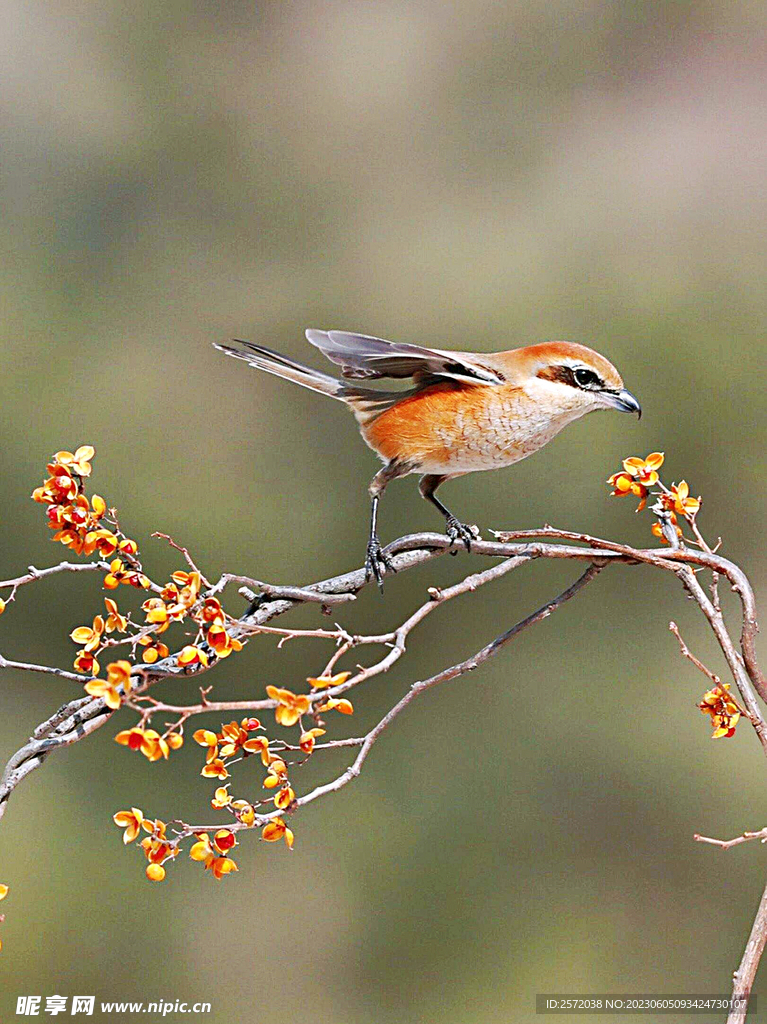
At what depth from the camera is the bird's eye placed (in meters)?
0.65

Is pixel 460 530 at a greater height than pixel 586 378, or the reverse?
pixel 586 378

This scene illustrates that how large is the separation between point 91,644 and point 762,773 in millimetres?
1856

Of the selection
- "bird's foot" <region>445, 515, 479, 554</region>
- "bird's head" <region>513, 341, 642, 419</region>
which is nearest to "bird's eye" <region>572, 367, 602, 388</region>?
"bird's head" <region>513, 341, 642, 419</region>

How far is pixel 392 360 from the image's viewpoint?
67cm

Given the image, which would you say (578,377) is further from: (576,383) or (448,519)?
(448,519)

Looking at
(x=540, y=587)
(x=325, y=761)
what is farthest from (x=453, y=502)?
(x=325, y=761)

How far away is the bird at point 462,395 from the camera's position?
0.65 m

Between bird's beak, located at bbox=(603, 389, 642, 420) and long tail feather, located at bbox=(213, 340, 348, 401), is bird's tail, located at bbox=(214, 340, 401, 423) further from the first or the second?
bird's beak, located at bbox=(603, 389, 642, 420)

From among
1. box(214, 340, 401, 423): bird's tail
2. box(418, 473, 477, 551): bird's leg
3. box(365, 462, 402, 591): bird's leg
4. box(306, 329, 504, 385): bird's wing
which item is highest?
box(306, 329, 504, 385): bird's wing

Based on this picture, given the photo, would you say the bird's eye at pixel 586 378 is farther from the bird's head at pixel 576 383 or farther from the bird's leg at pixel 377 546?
the bird's leg at pixel 377 546

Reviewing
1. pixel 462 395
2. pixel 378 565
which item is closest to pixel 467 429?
pixel 462 395

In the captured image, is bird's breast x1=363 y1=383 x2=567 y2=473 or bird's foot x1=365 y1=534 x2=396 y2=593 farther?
bird's breast x1=363 y1=383 x2=567 y2=473

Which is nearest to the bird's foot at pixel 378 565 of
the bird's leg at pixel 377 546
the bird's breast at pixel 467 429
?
the bird's leg at pixel 377 546

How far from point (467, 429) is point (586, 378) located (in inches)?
3.3
